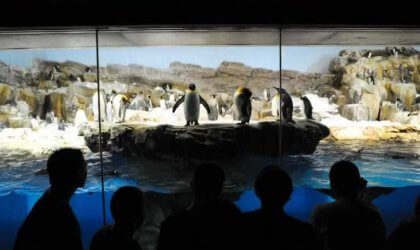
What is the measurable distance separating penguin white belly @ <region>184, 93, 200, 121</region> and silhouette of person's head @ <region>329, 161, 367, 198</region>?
2.09 metres

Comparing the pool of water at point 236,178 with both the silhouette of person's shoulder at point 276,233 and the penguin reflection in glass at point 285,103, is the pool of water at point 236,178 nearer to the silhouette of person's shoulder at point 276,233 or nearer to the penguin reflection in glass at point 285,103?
the penguin reflection in glass at point 285,103

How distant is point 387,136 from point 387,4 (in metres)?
1.45

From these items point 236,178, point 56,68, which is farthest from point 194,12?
point 236,178

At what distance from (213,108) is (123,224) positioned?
102 inches

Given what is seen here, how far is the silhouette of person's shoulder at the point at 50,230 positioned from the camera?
5.81 ft

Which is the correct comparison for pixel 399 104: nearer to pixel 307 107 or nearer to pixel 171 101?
pixel 307 107

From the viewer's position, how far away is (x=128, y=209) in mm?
1843

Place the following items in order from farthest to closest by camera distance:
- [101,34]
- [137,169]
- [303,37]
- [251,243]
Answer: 1. [137,169]
2. [303,37]
3. [101,34]
4. [251,243]

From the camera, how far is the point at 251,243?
1814 mm

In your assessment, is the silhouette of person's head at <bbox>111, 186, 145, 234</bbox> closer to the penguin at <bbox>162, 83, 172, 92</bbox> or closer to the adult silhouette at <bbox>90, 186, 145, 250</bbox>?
the adult silhouette at <bbox>90, 186, 145, 250</bbox>

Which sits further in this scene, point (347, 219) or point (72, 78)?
point (72, 78)

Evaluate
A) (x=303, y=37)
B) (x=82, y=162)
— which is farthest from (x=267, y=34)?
(x=82, y=162)

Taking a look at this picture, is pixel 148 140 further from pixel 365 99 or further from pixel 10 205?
pixel 365 99

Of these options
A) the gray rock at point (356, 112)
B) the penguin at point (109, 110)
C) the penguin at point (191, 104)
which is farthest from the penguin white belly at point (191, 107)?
the gray rock at point (356, 112)
